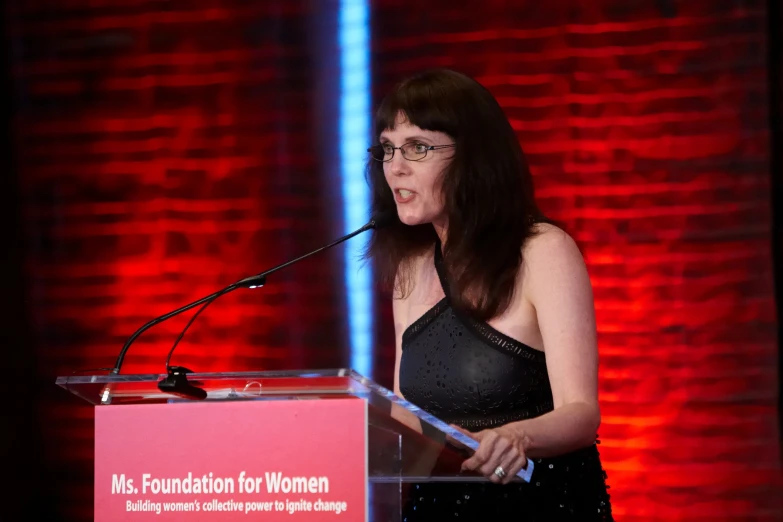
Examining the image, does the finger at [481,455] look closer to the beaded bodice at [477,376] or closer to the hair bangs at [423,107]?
the beaded bodice at [477,376]

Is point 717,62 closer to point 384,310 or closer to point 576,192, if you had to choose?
point 576,192

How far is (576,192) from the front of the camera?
9.37 feet

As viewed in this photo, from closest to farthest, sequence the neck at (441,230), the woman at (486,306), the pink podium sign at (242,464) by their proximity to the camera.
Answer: the pink podium sign at (242,464), the woman at (486,306), the neck at (441,230)

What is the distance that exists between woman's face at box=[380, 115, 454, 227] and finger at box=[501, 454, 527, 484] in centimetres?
67

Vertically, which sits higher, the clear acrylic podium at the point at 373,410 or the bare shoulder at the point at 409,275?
the bare shoulder at the point at 409,275

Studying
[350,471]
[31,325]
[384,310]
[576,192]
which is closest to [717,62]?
[576,192]

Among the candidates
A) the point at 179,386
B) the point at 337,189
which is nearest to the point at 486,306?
the point at 179,386

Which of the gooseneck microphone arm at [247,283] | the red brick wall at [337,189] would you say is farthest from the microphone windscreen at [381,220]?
the red brick wall at [337,189]

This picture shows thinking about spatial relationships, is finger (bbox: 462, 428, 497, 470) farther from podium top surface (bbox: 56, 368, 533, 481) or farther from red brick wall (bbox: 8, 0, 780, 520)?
red brick wall (bbox: 8, 0, 780, 520)

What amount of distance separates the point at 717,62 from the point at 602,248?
636mm

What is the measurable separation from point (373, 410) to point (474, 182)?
0.74 meters

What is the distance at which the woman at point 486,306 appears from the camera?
1.61 metres

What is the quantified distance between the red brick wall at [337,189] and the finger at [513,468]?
5.47 ft

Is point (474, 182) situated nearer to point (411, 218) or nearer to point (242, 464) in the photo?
point (411, 218)
